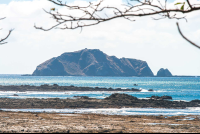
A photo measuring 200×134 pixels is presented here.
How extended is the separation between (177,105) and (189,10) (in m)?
36.3

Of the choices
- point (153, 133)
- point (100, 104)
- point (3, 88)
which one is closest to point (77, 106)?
point (100, 104)

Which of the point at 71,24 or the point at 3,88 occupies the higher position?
the point at 71,24

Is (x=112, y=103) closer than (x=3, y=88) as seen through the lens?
Yes

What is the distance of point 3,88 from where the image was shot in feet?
260

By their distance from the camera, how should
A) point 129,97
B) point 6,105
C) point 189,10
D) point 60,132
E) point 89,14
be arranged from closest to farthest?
point 189,10 → point 89,14 → point 60,132 → point 6,105 → point 129,97

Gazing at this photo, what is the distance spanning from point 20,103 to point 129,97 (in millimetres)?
16195

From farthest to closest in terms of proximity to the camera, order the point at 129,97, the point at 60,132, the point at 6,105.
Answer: the point at 129,97, the point at 6,105, the point at 60,132

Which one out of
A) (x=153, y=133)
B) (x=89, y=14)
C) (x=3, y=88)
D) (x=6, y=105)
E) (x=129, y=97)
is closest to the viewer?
(x=89, y=14)

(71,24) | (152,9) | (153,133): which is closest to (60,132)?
(153,133)

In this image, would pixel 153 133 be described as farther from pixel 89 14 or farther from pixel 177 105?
pixel 177 105

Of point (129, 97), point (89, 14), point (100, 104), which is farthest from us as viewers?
point (129, 97)

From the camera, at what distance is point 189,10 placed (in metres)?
5.30

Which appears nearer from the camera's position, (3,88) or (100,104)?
(100,104)

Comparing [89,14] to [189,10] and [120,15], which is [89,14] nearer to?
[120,15]
